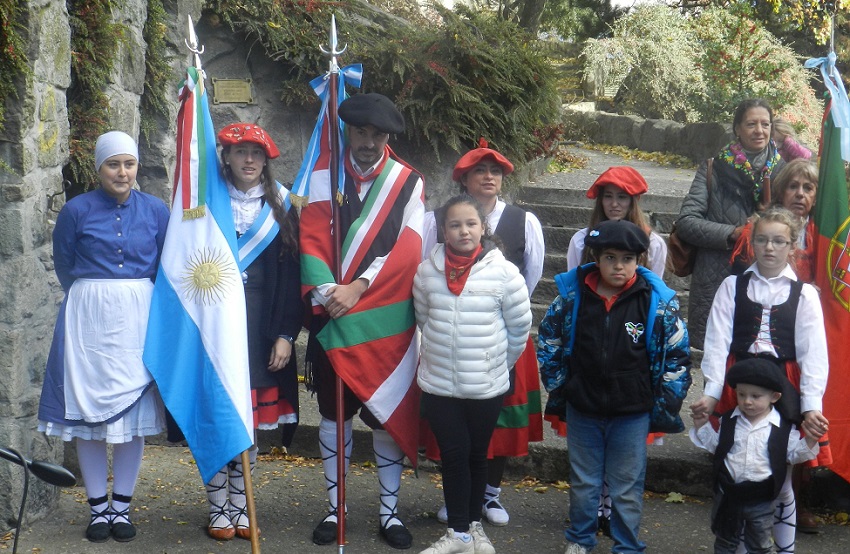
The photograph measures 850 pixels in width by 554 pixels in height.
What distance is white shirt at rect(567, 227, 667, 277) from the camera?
456cm

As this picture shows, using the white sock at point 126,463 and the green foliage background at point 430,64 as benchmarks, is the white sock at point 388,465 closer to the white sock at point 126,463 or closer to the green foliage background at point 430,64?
the white sock at point 126,463

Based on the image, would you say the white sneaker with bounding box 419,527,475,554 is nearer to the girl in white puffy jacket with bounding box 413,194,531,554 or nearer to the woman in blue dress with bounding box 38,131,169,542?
the girl in white puffy jacket with bounding box 413,194,531,554

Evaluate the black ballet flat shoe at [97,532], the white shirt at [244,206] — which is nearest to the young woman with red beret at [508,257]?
the white shirt at [244,206]

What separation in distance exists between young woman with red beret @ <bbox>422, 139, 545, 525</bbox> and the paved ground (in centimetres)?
24

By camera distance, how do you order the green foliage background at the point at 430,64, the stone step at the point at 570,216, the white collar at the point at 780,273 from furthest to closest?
the stone step at the point at 570,216 < the green foliage background at the point at 430,64 < the white collar at the point at 780,273

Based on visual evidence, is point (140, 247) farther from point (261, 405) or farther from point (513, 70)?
point (513, 70)

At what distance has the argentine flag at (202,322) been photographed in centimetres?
420

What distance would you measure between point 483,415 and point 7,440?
210 cm

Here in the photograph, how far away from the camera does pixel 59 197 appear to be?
183 inches

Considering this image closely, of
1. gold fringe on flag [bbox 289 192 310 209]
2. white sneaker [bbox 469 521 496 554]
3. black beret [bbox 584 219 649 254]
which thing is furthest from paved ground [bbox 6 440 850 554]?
gold fringe on flag [bbox 289 192 310 209]

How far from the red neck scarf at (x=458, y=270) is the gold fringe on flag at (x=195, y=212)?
1.07 metres

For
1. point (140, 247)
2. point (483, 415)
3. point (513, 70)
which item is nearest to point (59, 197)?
point (140, 247)

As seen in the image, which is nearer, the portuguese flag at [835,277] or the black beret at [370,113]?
the black beret at [370,113]

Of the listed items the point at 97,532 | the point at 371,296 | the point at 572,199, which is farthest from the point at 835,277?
the point at 572,199
